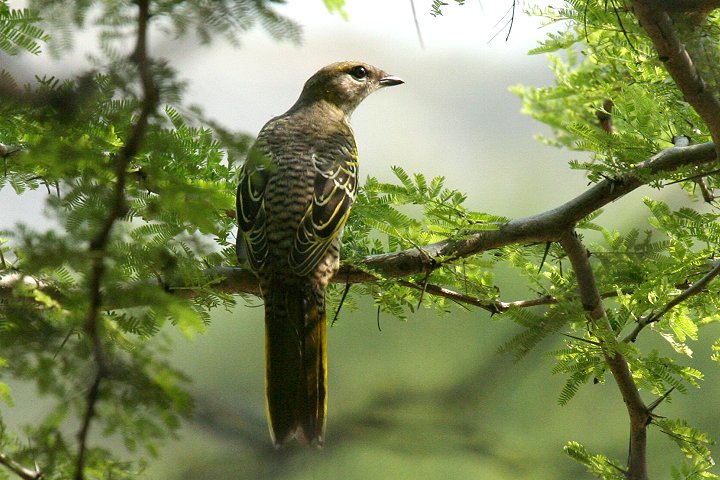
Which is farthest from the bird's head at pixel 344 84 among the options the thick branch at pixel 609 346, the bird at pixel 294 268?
the thick branch at pixel 609 346

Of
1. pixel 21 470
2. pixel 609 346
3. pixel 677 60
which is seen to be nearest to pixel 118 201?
pixel 21 470

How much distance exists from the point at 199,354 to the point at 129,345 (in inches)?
182

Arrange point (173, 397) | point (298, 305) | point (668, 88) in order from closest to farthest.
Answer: point (173, 397), point (668, 88), point (298, 305)

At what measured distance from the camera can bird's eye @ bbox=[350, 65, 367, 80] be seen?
150 inches

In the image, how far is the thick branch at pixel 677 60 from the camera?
5.43ft

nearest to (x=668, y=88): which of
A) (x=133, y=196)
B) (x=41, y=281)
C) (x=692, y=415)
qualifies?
(x=133, y=196)

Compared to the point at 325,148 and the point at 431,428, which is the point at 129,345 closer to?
the point at 325,148

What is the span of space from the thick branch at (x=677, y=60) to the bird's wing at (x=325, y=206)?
1.18 meters

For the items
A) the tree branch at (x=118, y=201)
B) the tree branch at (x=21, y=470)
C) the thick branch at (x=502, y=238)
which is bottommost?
the tree branch at (x=21, y=470)

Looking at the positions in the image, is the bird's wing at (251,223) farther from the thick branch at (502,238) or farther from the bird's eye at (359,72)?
the bird's eye at (359,72)

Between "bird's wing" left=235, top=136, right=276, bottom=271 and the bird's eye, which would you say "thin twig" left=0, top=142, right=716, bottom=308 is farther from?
the bird's eye

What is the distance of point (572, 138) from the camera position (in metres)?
3.68

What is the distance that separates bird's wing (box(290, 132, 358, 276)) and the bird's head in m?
0.68

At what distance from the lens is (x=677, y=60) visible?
1776 mm
